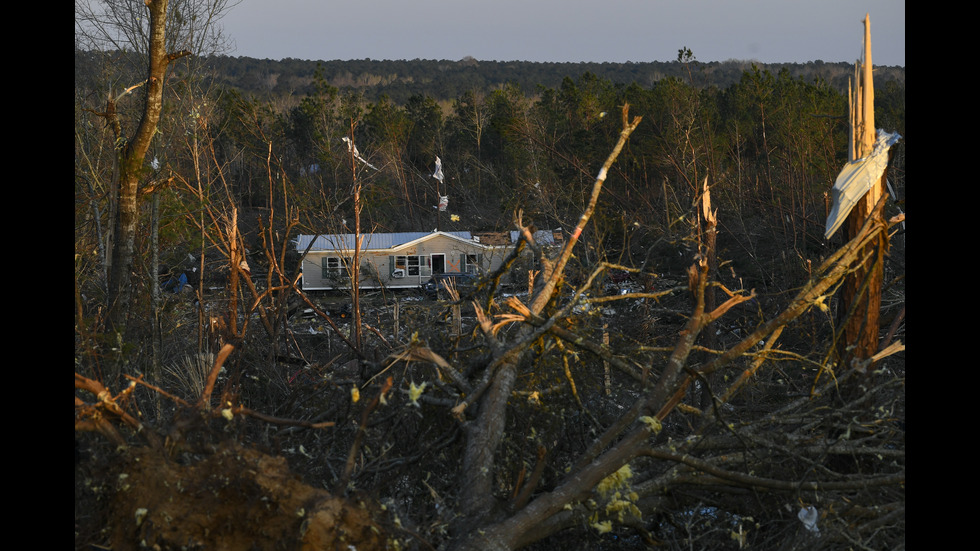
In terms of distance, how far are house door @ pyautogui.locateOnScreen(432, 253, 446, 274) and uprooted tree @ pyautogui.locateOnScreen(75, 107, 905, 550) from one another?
18.8 metres

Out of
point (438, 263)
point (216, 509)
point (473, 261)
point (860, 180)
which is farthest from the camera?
point (438, 263)

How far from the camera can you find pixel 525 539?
3283 mm

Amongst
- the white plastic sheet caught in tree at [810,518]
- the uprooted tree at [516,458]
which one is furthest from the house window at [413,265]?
the white plastic sheet caught in tree at [810,518]

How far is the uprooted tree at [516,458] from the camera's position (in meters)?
2.81

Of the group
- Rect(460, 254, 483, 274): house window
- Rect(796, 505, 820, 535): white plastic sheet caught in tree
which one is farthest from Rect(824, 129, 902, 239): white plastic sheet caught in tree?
Rect(460, 254, 483, 274): house window

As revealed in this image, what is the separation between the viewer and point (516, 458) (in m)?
4.19

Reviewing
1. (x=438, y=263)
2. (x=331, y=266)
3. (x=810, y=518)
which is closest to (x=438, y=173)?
(x=438, y=263)

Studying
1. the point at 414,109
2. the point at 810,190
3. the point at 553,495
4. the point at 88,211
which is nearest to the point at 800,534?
the point at 553,495

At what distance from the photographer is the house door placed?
23.8m

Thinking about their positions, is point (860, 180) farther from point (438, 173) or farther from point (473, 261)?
point (438, 173)

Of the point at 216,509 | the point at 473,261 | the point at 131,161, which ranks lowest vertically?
the point at 216,509

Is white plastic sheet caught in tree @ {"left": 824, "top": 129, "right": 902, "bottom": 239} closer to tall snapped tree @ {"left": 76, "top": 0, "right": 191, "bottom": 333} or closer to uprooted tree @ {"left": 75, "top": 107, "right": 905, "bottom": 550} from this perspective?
uprooted tree @ {"left": 75, "top": 107, "right": 905, "bottom": 550}

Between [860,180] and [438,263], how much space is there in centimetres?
1987

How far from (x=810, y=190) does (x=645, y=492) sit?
15.6 meters
